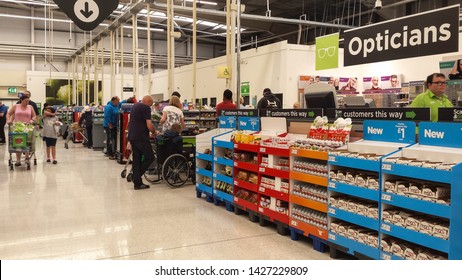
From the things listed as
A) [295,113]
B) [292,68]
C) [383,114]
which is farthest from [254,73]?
[383,114]

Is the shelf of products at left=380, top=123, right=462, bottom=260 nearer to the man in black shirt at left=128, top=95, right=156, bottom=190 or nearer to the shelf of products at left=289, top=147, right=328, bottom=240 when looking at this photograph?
the shelf of products at left=289, top=147, right=328, bottom=240

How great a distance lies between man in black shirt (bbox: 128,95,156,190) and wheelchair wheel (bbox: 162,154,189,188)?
325 millimetres

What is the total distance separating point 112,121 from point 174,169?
14.1 feet

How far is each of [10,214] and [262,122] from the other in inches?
138

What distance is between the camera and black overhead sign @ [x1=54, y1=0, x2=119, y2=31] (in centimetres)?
275

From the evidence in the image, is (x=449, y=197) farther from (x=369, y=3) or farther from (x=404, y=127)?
(x=369, y=3)

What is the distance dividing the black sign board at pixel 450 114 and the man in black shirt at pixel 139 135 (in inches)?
183

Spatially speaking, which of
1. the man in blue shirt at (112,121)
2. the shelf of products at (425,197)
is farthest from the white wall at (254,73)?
the shelf of products at (425,197)

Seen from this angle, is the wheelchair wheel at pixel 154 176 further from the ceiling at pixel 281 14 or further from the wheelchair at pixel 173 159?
the ceiling at pixel 281 14

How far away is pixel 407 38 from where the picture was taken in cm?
494

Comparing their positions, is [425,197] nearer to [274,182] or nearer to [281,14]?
[274,182]

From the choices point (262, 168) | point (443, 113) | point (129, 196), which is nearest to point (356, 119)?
point (443, 113)

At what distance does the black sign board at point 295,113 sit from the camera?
449cm

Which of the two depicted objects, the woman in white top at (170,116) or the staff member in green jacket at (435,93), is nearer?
the staff member in green jacket at (435,93)
